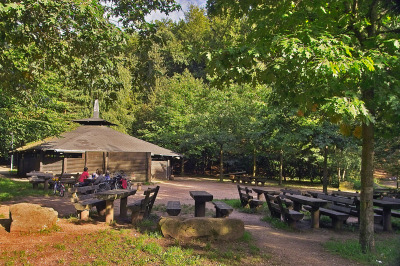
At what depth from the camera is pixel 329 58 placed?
16.7ft

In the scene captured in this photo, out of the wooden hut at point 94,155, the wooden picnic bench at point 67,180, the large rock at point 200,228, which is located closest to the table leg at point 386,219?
the large rock at point 200,228

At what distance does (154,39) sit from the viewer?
329 inches

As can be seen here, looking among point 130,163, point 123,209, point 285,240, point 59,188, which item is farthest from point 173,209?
point 130,163

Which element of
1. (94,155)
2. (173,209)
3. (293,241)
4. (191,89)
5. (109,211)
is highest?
(191,89)

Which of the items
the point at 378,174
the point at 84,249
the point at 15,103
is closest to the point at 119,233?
the point at 84,249

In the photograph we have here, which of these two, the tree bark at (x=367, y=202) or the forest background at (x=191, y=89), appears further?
the tree bark at (x=367, y=202)

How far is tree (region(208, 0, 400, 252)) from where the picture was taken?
514 cm

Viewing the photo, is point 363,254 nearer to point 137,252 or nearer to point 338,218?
point 338,218

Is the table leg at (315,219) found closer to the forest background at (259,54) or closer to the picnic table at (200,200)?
the forest background at (259,54)

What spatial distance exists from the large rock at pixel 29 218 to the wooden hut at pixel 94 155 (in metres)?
15.0

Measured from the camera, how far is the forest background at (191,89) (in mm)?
5766

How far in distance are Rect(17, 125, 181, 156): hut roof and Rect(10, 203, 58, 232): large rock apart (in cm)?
1391

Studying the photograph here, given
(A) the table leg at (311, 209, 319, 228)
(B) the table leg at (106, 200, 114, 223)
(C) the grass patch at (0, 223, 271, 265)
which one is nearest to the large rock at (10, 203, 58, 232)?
(C) the grass patch at (0, 223, 271, 265)

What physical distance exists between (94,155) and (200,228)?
19633 mm
